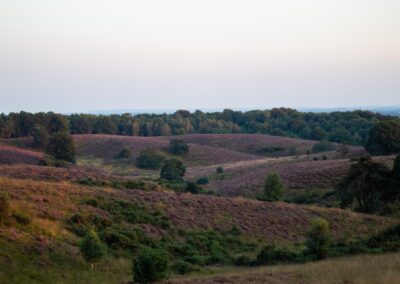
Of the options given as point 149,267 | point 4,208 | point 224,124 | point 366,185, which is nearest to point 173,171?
point 366,185

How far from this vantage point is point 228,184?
167 ft

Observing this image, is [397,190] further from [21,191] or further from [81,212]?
[21,191]

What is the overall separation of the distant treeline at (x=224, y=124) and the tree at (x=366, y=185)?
226 ft

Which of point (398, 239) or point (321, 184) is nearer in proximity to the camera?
point (398, 239)

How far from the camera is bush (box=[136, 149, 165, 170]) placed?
2884 inches

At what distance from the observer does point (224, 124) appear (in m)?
139

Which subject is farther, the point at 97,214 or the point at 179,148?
the point at 179,148

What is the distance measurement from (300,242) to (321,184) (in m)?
21.4

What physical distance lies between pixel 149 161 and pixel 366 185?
44273mm

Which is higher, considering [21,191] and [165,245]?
[21,191]

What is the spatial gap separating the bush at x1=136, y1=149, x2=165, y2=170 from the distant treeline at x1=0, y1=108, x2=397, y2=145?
27.8 m

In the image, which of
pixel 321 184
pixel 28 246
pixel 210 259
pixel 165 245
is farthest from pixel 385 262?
pixel 321 184

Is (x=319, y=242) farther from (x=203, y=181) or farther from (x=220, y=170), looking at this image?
(x=220, y=170)

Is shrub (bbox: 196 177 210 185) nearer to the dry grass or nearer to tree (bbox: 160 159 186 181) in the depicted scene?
tree (bbox: 160 159 186 181)
